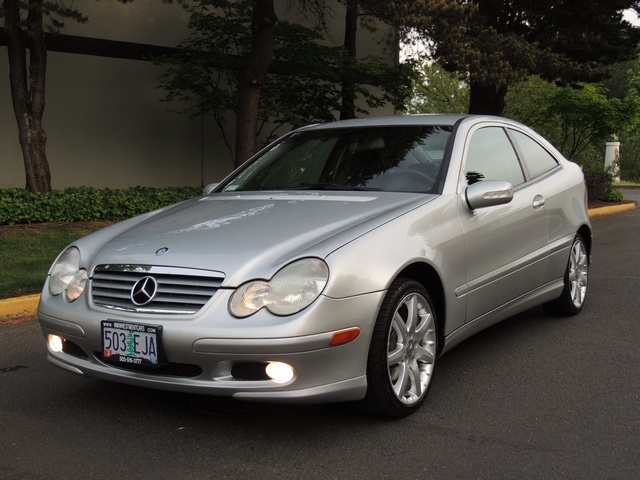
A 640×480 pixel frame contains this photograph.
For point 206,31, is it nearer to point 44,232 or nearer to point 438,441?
point 44,232

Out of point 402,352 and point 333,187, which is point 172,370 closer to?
point 402,352

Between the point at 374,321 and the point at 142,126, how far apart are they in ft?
45.3

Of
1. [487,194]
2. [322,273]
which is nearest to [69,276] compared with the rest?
[322,273]

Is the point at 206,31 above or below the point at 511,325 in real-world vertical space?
above

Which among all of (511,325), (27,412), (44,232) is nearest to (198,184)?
(44,232)

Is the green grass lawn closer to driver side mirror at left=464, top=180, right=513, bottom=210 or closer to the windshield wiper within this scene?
the windshield wiper

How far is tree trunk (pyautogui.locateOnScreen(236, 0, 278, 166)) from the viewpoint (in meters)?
12.8

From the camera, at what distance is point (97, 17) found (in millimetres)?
15367

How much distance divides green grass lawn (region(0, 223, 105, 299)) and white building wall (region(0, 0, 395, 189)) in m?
4.61

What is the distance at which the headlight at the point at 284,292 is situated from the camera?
342 centimetres

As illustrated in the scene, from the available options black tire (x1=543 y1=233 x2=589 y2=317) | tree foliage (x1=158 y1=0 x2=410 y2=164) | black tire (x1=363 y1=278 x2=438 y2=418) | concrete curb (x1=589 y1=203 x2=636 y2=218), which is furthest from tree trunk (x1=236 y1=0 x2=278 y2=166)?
black tire (x1=363 y1=278 x2=438 y2=418)

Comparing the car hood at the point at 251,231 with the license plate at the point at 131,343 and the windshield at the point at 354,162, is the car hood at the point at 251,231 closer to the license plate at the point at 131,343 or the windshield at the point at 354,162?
the windshield at the point at 354,162

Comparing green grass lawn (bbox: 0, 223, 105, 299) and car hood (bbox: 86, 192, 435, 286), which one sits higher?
car hood (bbox: 86, 192, 435, 286)

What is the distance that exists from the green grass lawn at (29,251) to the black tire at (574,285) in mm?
4444
